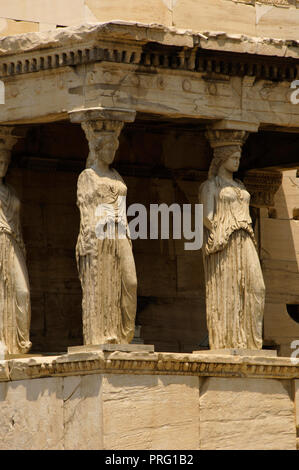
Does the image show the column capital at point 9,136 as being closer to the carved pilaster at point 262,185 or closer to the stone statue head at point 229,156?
the stone statue head at point 229,156

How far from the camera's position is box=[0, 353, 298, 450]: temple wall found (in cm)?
1777

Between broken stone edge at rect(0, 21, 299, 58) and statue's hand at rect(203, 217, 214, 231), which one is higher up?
broken stone edge at rect(0, 21, 299, 58)

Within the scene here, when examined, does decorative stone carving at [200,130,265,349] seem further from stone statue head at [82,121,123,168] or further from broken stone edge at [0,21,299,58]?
stone statue head at [82,121,123,168]

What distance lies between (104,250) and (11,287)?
1200mm

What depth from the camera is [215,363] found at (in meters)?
18.3

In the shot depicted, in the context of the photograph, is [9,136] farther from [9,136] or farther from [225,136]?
[225,136]

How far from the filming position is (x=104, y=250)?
18109 mm

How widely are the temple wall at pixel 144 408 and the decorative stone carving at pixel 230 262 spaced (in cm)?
37

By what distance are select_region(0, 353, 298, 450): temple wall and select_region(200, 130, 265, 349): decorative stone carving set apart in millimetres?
369

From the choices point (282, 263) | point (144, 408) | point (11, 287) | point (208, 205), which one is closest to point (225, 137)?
point (208, 205)

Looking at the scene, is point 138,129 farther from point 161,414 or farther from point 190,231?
point 161,414

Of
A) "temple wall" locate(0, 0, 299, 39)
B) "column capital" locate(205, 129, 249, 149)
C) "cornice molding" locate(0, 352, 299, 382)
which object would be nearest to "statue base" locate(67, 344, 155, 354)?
"cornice molding" locate(0, 352, 299, 382)

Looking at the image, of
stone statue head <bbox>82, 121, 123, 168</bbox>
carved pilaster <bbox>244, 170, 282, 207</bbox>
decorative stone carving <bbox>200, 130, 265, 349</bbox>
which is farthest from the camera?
carved pilaster <bbox>244, 170, 282, 207</bbox>
